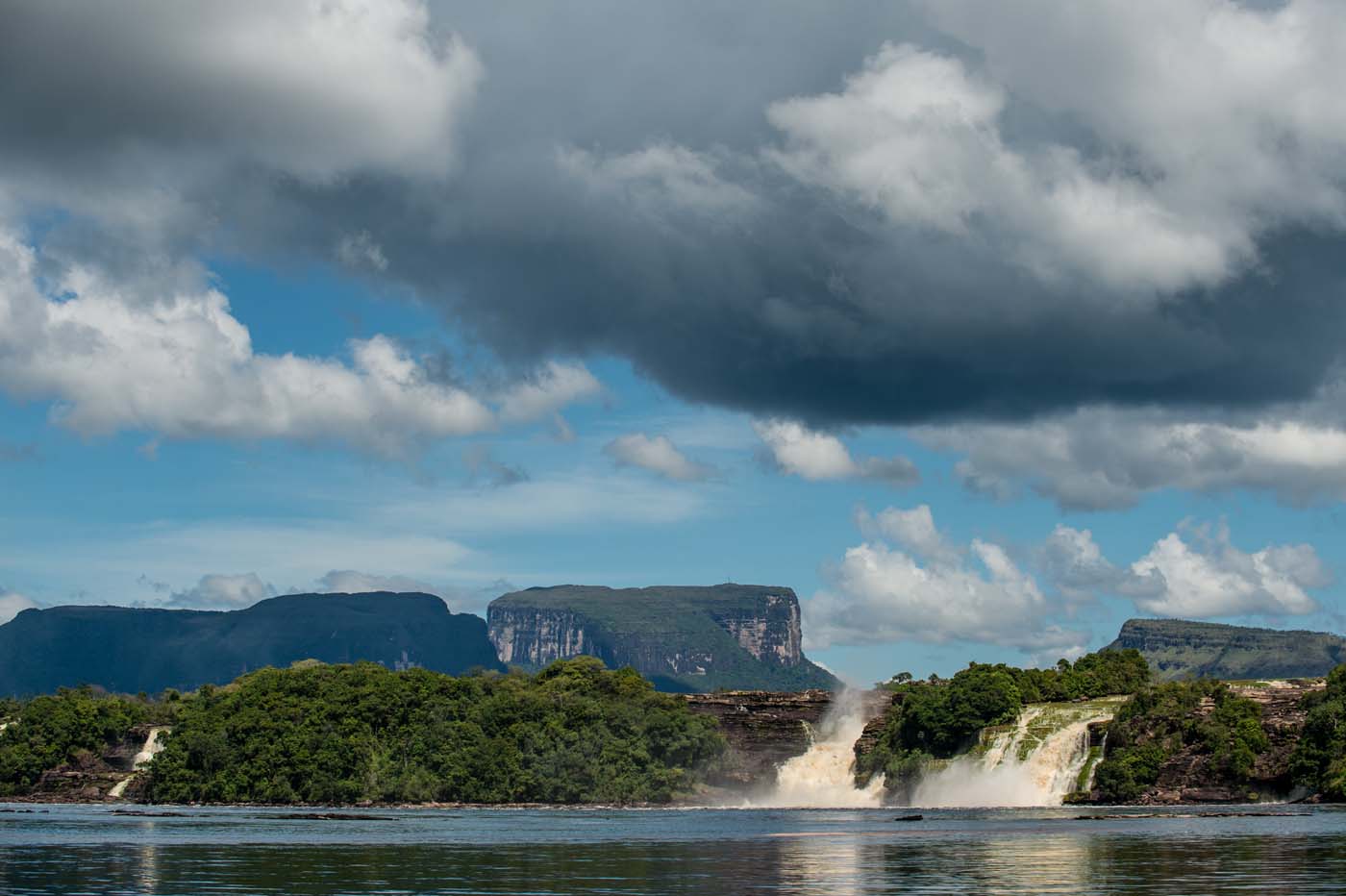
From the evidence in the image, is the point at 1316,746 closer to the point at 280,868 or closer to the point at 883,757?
the point at 883,757

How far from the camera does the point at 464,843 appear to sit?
274ft

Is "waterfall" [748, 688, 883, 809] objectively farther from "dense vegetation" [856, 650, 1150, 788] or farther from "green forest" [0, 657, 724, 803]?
"green forest" [0, 657, 724, 803]

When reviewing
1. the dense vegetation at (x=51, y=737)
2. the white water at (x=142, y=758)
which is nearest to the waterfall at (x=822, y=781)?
the white water at (x=142, y=758)

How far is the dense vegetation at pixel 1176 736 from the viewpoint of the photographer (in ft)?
488

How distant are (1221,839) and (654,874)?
34.3 metres

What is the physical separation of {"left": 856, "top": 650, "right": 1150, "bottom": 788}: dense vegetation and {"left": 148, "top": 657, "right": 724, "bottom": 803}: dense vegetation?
20.7 m

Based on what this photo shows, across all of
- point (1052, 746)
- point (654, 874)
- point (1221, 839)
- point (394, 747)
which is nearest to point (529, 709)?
point (394, 747)

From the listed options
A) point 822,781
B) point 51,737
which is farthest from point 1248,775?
point 51,737

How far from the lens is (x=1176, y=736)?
15388 cm

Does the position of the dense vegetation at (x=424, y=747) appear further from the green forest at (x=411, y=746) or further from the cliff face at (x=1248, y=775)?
the cliff face at (x=1248, y=775)

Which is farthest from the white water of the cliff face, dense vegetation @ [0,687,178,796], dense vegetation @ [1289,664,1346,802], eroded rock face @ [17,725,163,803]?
dense vegetation @ [1289,664,1346,802]

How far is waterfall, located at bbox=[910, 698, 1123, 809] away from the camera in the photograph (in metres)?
158

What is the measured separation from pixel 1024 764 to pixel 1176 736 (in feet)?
52.3

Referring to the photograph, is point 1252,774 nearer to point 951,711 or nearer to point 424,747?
point 951,711
